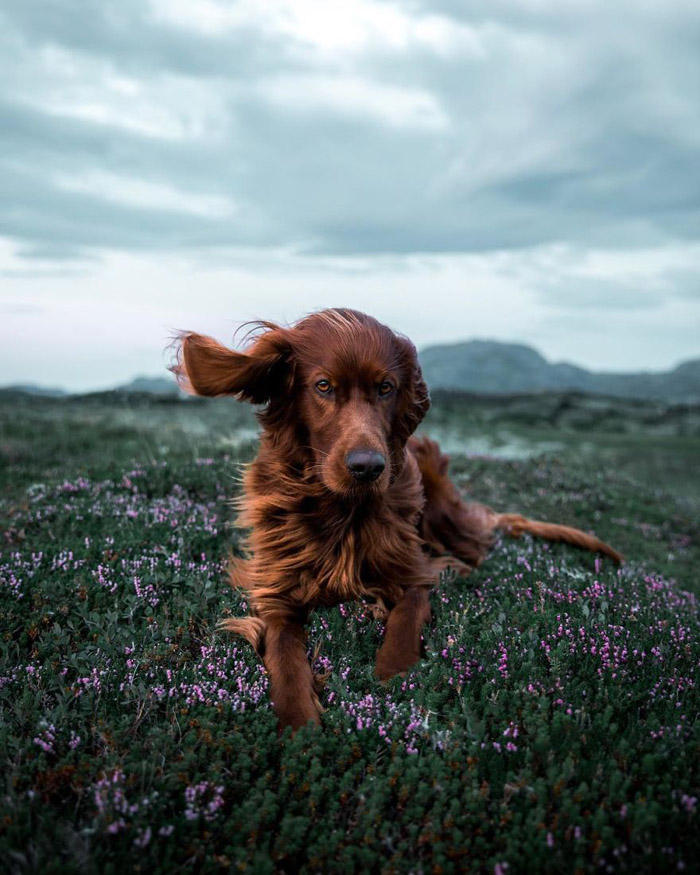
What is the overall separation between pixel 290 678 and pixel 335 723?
0.34 metres

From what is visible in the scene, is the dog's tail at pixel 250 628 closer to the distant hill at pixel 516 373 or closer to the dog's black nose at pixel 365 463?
the dog's black nose at pixel 365 463

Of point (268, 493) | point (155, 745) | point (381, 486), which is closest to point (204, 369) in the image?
point (268, 493)

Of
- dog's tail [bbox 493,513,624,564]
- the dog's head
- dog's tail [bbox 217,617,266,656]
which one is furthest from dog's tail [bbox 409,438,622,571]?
dog's tail [bbox 217,617,266,656]

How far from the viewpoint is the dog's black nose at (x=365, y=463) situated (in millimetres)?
2984

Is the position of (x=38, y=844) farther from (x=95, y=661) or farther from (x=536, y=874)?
(x=536, y=874)

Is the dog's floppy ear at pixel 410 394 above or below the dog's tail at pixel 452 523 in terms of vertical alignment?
above

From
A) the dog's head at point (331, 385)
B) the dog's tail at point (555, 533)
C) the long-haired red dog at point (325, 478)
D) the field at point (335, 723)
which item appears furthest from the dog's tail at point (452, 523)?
the dog's head at point (331, 385)

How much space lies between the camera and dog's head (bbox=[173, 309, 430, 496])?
10.5ft

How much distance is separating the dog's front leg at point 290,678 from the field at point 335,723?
0.07 m

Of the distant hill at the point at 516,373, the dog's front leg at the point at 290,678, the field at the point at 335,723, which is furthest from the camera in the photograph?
the distant hill at the point at 516,373

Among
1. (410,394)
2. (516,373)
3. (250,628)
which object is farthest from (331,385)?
(516,373)

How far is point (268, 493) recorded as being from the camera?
150 inches

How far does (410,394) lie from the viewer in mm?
3768

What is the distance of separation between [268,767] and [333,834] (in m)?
0.46
